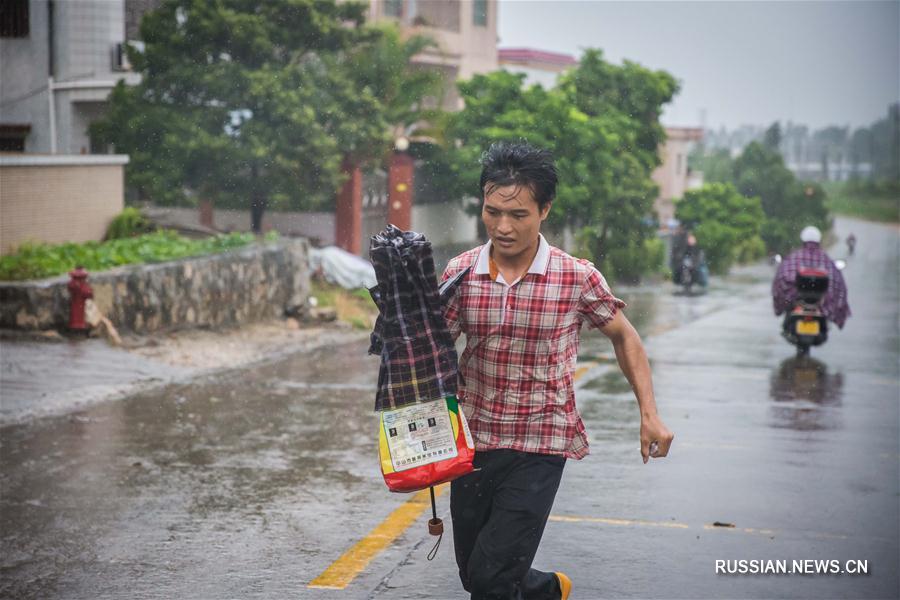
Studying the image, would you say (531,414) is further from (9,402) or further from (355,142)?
(355,142)

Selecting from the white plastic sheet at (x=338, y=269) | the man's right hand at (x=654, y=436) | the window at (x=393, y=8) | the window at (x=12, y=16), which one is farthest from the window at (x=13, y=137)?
the man's right hand at (x=654, y=436)

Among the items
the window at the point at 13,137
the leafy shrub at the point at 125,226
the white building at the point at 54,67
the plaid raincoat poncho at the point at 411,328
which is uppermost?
the white building at the point at 54,67

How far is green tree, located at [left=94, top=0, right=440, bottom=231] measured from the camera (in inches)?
811

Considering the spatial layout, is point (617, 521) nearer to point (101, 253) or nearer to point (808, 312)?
point (808, 312)

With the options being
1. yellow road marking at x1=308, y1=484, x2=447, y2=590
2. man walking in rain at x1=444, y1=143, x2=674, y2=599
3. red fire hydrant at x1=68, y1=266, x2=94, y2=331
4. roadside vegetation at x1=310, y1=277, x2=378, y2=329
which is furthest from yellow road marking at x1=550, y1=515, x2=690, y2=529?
roadside vegetation at x1=310, y1=277, x2=378, y2=329

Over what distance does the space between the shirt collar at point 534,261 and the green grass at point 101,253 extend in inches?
348

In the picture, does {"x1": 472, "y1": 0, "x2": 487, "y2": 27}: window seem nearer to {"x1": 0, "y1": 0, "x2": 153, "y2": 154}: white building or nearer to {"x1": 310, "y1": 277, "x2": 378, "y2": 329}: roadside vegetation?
{"x1": 0, "y1": 0, "x2": 153, "y2": 154}: white building

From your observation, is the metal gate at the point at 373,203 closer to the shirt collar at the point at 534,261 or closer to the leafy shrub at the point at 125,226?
the leafy shrub at the point at 125,226

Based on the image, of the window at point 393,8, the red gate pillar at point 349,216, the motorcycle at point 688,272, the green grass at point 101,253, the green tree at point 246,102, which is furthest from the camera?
the window at point 393,8

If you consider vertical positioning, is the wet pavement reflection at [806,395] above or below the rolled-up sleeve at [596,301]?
below

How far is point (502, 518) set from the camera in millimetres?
4051

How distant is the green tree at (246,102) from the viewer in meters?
20.6

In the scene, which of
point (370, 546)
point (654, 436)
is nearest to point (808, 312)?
point (370, 546)

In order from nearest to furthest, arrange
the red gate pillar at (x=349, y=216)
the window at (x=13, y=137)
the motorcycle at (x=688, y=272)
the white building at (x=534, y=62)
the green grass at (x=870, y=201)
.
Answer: the window at (x=13, y=137), the red gate pillar at (x=349, y=216), the motorcycle at (x=688, y=272), the white building at (x=534, y=62), the green grass at (x=870, y=201)
